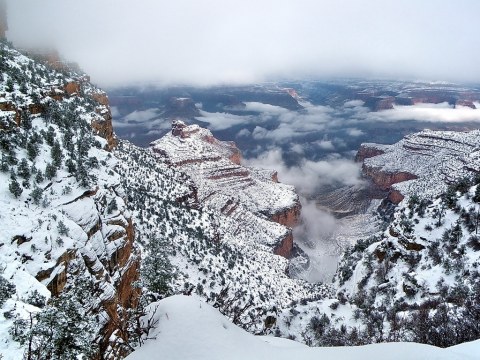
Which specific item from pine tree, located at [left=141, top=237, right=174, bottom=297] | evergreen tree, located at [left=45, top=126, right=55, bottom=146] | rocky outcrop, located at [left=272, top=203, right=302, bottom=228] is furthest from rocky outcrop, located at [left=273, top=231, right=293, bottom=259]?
pine tree, located at [left=141, top=237, right=174, bottom=297]

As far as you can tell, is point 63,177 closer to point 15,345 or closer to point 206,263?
point 15,345

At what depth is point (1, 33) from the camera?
5594 cm

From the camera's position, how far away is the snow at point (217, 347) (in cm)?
978

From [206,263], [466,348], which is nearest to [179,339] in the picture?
[466,348]

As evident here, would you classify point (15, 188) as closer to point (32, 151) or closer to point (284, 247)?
point (32, 151)

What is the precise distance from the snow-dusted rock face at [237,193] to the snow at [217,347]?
377 feet

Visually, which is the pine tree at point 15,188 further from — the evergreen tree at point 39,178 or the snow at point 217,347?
the snow at point 217,347

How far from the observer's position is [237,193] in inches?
6698

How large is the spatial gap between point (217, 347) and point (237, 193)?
160 metres

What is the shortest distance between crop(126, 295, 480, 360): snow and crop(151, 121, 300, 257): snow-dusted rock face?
115017 millimetres

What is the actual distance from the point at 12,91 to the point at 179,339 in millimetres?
31290

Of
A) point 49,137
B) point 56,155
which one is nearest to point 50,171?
point 56,155

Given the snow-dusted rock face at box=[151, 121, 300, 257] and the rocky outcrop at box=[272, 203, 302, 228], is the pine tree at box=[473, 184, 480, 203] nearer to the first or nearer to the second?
the snow-dusted rock face at box=[151, 121, 300, 257]

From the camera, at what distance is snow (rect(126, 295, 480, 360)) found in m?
9.78
